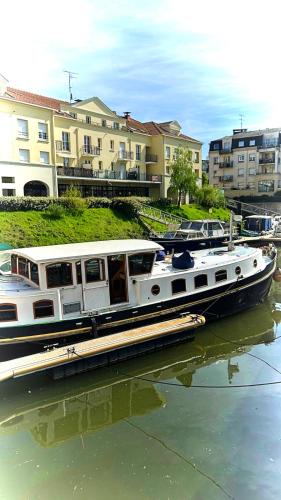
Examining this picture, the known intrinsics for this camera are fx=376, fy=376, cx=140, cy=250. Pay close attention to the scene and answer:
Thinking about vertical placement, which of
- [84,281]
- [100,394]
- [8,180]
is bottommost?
[100,394]

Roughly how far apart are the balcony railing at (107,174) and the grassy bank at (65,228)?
694 centimetres

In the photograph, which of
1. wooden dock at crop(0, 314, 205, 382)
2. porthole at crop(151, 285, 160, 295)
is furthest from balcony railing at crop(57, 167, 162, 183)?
wooden dock at crop(0, 314, 205, 382)

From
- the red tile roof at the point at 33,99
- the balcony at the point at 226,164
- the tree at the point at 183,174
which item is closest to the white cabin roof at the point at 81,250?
the red tile roof at the point at 33,99

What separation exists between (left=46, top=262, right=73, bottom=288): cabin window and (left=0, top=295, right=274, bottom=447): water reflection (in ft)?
8.35

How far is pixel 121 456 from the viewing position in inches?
281

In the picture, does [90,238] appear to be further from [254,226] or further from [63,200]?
[254,226]

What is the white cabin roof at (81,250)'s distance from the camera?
33.8 feet

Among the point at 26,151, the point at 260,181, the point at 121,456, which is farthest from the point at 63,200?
the point at 260,181

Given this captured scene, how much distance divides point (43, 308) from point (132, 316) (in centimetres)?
283

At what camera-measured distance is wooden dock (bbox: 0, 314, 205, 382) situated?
900 centimetres

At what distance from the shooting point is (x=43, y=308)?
10219 mm

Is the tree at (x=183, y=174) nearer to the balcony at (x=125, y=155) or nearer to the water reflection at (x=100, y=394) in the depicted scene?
the balcony at (x=125, y=155)

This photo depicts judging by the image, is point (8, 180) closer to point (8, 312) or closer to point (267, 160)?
point (8, 312)

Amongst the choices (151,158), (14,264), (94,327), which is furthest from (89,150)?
(94,327)
